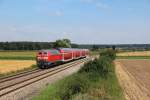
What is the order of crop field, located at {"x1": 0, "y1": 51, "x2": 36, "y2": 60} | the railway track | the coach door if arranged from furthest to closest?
crop field, located at {"x1": 0, "y1": 51, "x2": 36, "y2": 60} < the coach door < the railway track

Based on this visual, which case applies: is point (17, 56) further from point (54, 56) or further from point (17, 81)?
point (17, 81)

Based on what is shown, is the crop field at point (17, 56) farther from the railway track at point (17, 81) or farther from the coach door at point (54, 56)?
the railway track at point (17, 81)

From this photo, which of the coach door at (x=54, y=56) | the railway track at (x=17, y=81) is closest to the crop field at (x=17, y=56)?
the coach door at (x=54, y=56)

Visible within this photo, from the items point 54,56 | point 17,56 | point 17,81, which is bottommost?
point 17,56

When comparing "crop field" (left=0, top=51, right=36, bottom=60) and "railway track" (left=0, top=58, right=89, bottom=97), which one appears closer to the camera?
"railway track" (left=0, top=58, right=89, bottom=97)

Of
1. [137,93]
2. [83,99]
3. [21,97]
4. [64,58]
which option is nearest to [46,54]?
[64,58]

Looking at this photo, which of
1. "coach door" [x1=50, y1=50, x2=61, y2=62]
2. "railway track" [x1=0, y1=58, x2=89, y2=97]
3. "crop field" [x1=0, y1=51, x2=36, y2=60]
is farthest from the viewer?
"crop field" [x1=0, y1=51, x2=36, y2=60]

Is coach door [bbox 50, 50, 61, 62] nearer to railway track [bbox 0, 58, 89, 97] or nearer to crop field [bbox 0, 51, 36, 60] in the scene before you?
railway track [bbox 0, 58, 89, 97]

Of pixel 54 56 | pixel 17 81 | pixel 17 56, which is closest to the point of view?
pixel 17 81

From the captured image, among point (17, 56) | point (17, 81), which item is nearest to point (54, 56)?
point (17, 81)

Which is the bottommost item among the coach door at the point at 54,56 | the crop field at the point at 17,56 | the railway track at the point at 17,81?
the crop field at the point at 17,56

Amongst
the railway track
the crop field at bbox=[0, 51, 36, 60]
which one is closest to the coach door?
the railway track

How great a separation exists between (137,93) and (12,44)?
173 metres

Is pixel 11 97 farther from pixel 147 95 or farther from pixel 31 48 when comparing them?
pixel 31 48
